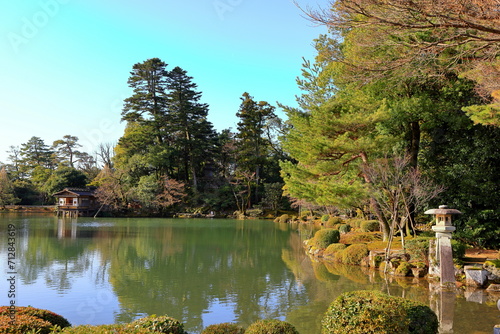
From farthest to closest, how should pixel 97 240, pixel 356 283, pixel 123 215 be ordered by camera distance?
pixel 123 215 < pixel 97 240 < pixel 356 283

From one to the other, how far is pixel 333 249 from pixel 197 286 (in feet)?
20.8

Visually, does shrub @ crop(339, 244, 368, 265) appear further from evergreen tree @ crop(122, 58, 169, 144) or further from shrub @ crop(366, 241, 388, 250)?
evergreen tree @ crop(122, 58, 169, 144)

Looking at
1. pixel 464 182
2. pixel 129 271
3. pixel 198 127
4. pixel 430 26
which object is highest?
pixel 198 127

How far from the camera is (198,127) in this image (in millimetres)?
38062

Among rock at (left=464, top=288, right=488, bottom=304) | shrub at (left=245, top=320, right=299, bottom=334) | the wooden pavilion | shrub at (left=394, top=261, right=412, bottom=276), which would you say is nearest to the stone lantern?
rock at (left=464, top=288, right=488, bottom=304)

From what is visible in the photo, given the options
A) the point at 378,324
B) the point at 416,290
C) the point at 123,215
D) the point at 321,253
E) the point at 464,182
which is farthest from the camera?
the point at 123,215

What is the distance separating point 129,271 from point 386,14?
30.1ft

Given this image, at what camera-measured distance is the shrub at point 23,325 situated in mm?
3070

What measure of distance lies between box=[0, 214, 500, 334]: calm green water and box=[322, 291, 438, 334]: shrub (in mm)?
1732

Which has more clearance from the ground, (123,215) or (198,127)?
(198,127)

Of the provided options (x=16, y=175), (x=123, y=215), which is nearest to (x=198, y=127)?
(x=123, y=215)

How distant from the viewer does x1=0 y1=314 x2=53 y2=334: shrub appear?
10.1 ft

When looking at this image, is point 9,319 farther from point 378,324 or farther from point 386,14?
point 386,14

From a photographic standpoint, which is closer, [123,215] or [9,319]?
[9,319]
